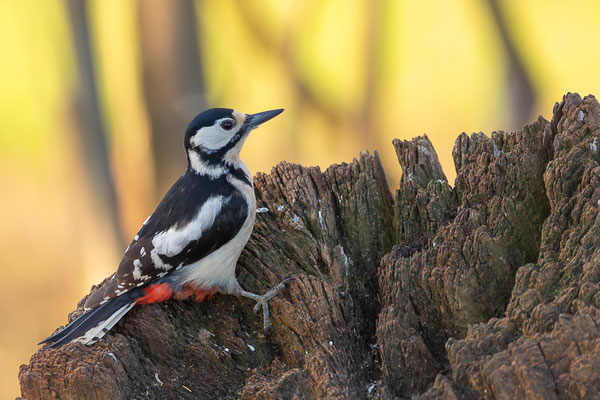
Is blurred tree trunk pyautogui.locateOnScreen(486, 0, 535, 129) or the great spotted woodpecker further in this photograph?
blurred tree trunk pyautogui.locateOnScreen(486, 0, 535, 129)

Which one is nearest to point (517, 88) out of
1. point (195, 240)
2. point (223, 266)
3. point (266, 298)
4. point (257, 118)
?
point (257, 118)

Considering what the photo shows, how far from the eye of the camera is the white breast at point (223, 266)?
3506mm

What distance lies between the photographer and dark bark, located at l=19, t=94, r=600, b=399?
231 cm

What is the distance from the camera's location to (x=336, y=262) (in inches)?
131

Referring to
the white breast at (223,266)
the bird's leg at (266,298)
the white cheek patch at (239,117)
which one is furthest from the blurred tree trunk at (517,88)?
the bird's leg at (266,298)

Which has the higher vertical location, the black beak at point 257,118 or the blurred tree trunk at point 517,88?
the blurred tree trunk at point 517,88

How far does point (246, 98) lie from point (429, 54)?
283cm

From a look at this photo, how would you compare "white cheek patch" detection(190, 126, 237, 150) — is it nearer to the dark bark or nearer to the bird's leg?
the dark bark

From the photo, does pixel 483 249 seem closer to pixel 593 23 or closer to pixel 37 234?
pixel 37 234

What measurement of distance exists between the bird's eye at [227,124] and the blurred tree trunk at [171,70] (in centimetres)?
137

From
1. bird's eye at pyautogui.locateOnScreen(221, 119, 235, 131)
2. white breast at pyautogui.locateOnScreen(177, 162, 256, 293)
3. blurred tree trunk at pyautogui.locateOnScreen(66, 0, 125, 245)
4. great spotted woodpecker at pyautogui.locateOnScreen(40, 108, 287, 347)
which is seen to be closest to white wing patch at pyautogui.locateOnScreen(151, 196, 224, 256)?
great spotted woodpecker at pyautogui.locateOnScreen(40, 108, 287, 347)

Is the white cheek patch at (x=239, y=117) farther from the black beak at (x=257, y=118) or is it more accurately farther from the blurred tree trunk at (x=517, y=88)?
the blurred tree trunk at (x=517, y=88)

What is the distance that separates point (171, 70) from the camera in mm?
5605

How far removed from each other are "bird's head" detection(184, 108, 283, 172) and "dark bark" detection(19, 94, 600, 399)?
0.74 meters
